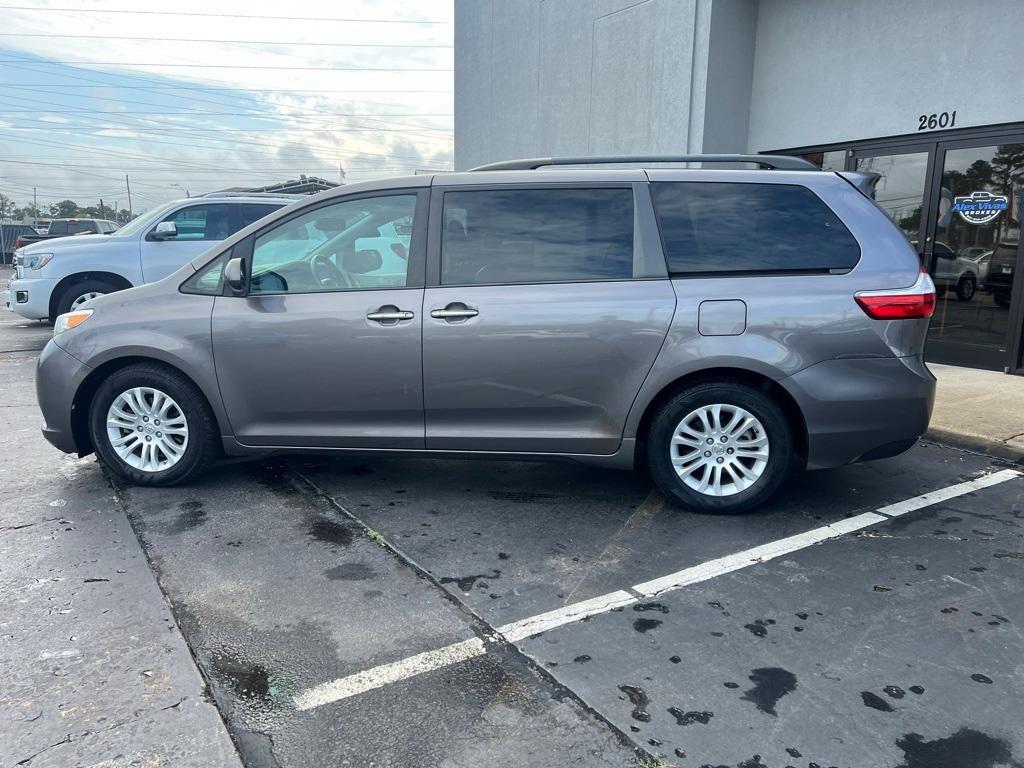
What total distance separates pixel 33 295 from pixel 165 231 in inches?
76.6

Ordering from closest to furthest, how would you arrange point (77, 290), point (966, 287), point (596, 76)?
point (966, 287) < point (77, 290) < point (596, 76)

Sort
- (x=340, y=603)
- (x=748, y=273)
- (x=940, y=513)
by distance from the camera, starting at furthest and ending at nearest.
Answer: (x=940, y=513)
(x=748, y=273)
(x=340, y=603)

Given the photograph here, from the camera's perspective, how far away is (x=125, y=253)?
10.3 m

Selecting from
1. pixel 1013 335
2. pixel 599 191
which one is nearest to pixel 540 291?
pixel 599 191

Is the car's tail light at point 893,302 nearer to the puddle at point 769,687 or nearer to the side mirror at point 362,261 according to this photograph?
the puddle at point 769,687

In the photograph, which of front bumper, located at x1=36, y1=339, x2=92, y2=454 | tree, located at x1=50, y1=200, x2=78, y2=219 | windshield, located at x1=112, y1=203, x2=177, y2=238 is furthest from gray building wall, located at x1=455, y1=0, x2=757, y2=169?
tree, located at x1=50, y1=200, x2=78, y2=219

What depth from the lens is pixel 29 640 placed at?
304cm

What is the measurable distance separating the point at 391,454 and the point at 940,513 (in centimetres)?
313

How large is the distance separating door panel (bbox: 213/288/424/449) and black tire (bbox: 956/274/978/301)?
22.6ft

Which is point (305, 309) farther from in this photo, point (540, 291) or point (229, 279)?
point (540, 291)

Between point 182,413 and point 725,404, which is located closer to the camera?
point 725,404

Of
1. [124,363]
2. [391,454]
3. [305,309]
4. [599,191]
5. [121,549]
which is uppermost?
[599,191]

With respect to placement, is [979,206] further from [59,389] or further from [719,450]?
[59,389]

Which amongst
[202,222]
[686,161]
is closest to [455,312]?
[686,161]
